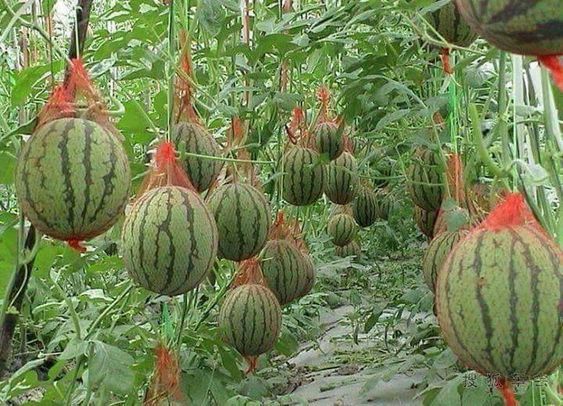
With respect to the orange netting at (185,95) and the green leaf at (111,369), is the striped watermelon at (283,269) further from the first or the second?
the green leaf at (111,369)

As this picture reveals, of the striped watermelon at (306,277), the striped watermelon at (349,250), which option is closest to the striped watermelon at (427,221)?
the striped watermelon at (306,277)

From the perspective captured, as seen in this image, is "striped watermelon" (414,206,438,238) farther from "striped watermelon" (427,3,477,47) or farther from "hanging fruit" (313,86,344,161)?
"striped watermelon" (427,3,477,47)

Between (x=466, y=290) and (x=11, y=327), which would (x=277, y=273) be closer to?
(x=11, y=327)

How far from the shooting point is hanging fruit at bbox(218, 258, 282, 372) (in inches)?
108

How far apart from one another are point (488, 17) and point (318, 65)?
3.26 metres

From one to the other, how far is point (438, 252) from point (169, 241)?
0.97 metres

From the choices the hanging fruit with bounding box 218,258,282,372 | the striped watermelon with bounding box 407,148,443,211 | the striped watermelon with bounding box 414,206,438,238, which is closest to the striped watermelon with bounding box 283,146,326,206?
the striped watermelon with bounding box 407,148,443,211

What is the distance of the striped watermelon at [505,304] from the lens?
1244 mm

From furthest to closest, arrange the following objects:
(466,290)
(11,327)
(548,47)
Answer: (11,327) < (466,290) < (548,47)

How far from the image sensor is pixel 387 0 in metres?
2.55

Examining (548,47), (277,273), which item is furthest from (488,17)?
(277,273)

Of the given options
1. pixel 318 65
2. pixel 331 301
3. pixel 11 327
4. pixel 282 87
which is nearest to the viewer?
pixel 11 327

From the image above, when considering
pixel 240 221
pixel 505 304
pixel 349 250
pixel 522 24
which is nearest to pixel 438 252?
pixel 240 221

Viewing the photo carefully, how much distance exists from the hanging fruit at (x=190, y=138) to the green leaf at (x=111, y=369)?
19.4 inches
